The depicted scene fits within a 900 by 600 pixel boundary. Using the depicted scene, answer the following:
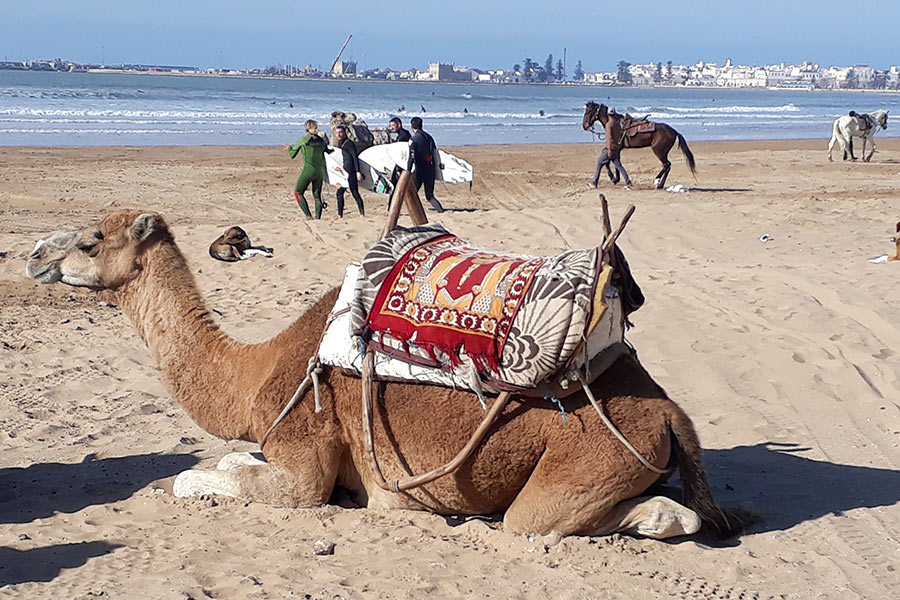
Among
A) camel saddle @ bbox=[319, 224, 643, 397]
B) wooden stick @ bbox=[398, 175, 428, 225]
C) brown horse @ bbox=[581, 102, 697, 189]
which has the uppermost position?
wooden stick @ bbox=[398, 175, 428, 225]

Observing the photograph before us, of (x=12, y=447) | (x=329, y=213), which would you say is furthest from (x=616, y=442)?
(x=329, y=213)

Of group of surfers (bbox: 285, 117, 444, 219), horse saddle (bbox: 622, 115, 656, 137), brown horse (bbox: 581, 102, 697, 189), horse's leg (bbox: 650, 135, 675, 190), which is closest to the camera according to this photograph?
group of surfers (bbox: 285, 117, 444, 219)

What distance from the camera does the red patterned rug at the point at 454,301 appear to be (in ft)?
15.5

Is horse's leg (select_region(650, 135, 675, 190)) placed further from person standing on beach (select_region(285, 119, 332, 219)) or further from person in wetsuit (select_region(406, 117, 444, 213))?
person standing on beach (select_region(285, 119, 332, 219))

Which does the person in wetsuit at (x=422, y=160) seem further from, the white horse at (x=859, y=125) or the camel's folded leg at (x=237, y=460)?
the white horse at (x=859, y=125)

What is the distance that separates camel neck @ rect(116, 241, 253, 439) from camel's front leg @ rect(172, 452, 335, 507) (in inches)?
8.5

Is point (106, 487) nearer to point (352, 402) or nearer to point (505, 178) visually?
point (352, 402)

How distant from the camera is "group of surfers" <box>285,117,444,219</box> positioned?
1767 centimetres

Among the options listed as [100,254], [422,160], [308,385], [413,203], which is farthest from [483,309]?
[422,160]

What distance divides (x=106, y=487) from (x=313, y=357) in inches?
63.1

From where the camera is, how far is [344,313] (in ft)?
→ 17.2

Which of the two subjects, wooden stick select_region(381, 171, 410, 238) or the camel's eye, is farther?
the camel's eye

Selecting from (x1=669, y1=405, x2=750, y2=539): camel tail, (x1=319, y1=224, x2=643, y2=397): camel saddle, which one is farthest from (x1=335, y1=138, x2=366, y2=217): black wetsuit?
(x1=669, y1=405, x2=750, y2=539): camel tail

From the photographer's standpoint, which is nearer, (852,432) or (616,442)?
(616,442)
